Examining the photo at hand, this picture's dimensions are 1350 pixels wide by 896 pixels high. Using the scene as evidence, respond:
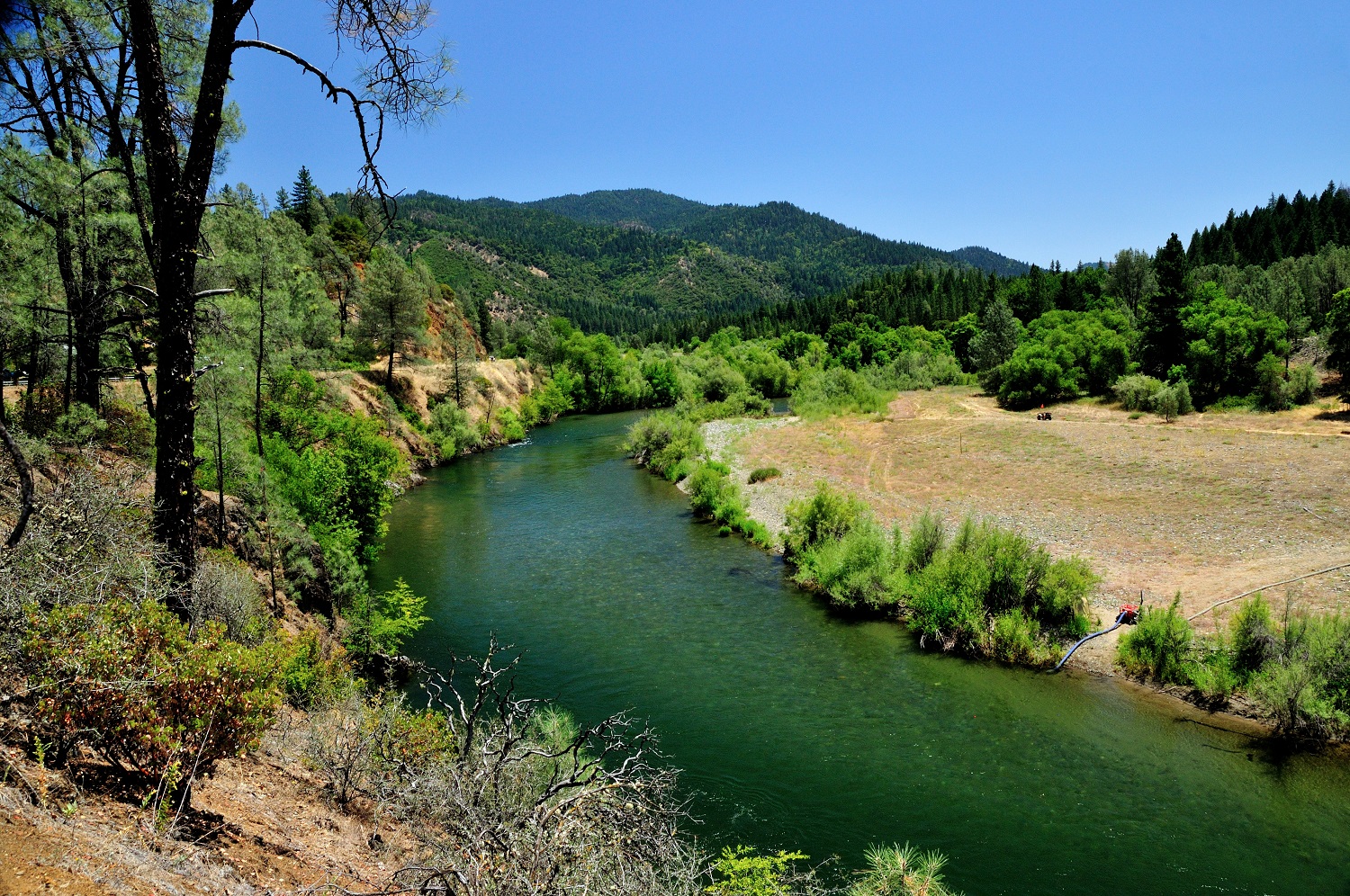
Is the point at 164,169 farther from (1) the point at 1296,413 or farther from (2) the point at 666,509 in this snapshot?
(1) the point at 1296,413

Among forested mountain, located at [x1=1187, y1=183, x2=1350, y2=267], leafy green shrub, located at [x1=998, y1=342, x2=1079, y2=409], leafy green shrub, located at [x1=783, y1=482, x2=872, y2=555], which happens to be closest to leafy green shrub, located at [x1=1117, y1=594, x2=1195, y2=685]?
leafy green shrub, located at [x1=783, y1=482, x2=872, y2=555]

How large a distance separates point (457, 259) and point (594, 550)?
150 metres

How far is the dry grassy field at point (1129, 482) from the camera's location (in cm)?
2131

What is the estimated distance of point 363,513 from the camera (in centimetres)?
2400

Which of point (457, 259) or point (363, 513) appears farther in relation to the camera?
point (457, 259)

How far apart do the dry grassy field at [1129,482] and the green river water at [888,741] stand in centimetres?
614

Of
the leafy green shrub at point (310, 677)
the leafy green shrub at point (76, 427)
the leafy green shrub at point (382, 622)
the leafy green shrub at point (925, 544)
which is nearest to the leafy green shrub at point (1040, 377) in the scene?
the leafy green shrub at point (925, 544)

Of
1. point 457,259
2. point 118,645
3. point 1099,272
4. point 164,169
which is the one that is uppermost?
point 457,259

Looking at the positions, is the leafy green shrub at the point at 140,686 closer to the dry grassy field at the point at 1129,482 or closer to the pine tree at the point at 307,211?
the dry grassy field at the point at 1129,482

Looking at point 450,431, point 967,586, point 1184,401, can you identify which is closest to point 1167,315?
point 1184,401

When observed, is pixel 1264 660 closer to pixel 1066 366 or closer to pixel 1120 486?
pixel 1120 486

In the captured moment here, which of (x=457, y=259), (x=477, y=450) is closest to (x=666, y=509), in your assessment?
(x=477, y=450)

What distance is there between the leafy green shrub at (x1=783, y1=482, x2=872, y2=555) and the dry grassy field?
14.8ft

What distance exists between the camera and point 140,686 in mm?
4766
